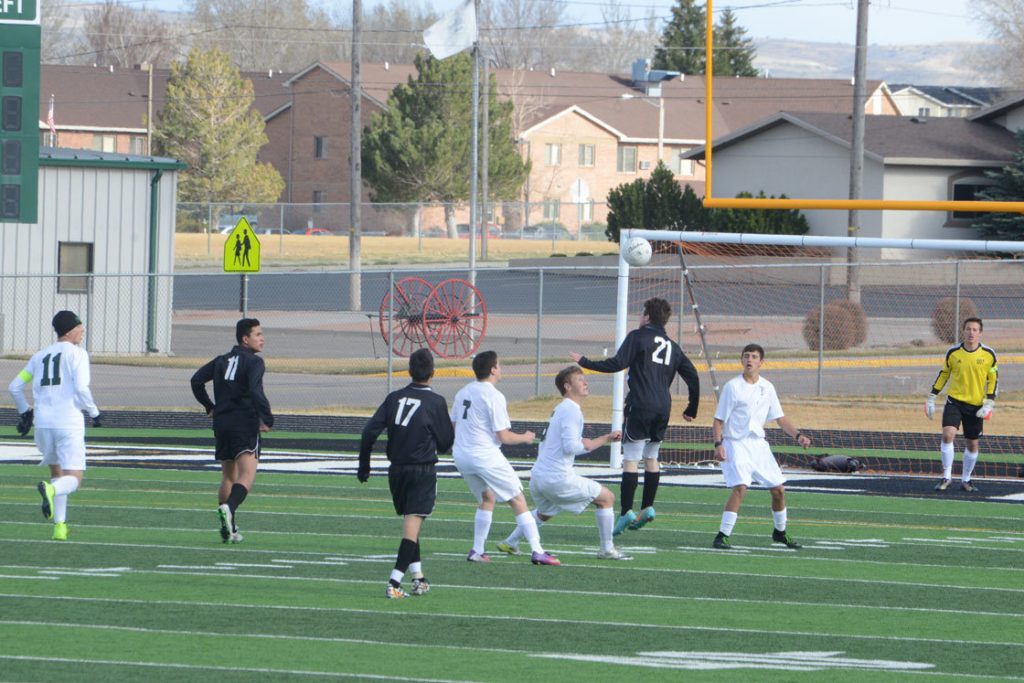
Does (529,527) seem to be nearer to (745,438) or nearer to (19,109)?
(745,438)

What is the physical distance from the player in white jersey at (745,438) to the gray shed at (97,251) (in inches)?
823

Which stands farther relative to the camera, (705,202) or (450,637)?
(705,202)

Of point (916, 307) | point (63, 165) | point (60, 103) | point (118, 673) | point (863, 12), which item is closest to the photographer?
point (118, 673)

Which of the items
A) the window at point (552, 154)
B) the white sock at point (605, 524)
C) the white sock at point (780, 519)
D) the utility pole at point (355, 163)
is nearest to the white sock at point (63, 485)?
the white sock at point (605, 524)

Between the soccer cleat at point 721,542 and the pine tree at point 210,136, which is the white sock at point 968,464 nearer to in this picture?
the soccer cleat at point 721,542

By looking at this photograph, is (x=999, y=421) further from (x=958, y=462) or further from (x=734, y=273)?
(x=734, y=273)

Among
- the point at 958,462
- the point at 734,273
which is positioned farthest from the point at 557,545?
the point at 734,273

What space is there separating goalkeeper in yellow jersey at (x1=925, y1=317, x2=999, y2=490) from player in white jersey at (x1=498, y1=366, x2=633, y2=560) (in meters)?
6.32

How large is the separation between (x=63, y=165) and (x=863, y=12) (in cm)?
1660

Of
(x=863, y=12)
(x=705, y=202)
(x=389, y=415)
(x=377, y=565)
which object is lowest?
(x=377, y=565)

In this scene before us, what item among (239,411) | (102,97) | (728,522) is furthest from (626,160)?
(239,411)

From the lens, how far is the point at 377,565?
39.2 feet

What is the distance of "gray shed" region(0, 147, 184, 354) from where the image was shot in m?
32.3

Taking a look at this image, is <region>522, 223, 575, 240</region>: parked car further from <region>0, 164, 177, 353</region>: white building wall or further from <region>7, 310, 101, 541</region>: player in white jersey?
<region>7, 310, 101, 541</region>: player in white jersey
